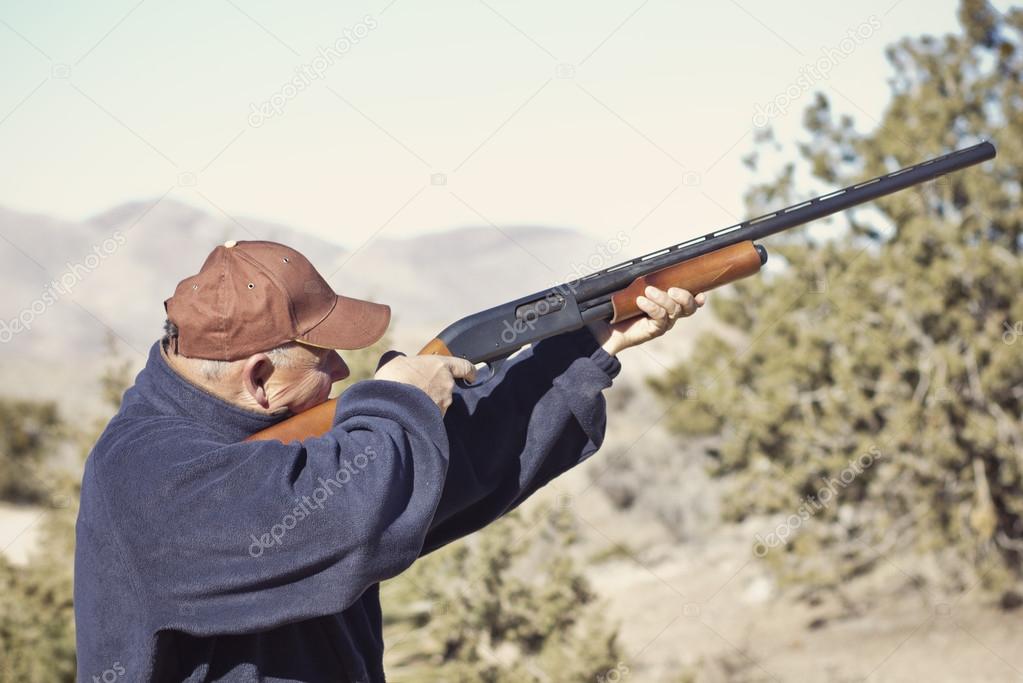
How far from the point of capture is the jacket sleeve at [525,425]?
9.38 ft

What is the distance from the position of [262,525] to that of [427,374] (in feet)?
1.68

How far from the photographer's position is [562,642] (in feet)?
19.6

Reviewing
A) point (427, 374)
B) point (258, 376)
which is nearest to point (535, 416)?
point (427, 374)

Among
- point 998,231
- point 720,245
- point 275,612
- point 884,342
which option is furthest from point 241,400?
point 998,231

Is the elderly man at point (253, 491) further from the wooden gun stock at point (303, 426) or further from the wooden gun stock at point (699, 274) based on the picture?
the wooden gun stock at point (699, 274)

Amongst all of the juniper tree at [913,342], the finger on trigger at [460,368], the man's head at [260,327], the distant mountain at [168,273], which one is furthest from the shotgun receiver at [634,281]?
the distant mountain at [168,273]

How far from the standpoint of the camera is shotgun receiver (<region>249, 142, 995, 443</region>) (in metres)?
2.81

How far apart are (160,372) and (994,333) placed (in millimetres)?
6615

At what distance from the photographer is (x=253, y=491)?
2.14m

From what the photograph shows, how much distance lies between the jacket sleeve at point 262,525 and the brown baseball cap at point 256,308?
26cm

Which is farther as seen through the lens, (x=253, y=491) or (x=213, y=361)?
(x=213, y=361)

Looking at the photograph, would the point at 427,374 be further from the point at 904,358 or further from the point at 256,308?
the point at 904,358

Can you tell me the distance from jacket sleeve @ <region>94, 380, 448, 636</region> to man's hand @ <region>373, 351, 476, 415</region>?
18 centimetres

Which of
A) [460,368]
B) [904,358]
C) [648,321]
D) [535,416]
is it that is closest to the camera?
[460,368]
